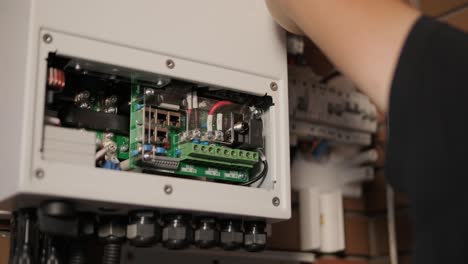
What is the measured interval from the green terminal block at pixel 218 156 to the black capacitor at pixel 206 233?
0.09m

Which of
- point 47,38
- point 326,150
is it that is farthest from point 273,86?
point 326,150

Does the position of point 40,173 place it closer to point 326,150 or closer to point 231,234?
point 231,234

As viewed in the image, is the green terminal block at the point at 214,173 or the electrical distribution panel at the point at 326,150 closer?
the green terminal block at the point at 214,173

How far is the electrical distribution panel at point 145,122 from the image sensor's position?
2.71 ft

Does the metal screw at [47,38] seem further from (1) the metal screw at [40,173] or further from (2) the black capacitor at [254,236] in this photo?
(2) the black capacitor at [254,236]

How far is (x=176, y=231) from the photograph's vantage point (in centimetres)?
90

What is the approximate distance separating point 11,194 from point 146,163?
0.20 m

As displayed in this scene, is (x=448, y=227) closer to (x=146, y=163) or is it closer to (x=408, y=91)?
(x=408, y=91)

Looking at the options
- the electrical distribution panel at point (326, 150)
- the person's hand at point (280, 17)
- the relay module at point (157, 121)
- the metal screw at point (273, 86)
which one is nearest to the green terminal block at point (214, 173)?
the relay module at point (157, 121)

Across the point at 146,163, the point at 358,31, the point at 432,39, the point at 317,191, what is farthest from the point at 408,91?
the point at 317,191

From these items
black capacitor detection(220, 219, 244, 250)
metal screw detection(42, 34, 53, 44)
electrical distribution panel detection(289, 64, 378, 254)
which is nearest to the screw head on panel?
black capacitor detection(220, 219, 244, 250)

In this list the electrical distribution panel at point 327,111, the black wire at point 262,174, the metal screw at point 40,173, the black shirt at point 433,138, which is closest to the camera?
the black shirt at point 433,138

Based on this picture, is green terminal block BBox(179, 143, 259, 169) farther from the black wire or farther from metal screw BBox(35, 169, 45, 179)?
metal screw BBox(35, 169, 45, 179)

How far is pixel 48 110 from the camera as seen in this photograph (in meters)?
0.90
